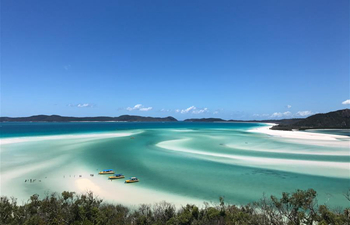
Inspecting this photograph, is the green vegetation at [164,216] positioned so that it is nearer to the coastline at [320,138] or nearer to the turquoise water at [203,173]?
the turquoise water at [203,173]

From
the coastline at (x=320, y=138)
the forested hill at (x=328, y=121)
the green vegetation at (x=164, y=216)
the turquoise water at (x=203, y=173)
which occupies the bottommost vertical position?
the turquoise water at (x=203, y=173)

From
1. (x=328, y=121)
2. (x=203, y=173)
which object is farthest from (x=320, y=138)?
(x=328, y=121)

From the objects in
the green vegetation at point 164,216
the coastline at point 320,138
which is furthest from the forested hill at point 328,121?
the green vegetation at point 164,216

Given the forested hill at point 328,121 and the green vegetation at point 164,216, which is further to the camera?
the forested hill at point 328,121

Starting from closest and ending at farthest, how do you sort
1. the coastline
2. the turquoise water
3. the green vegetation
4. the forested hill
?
the green vegetation
the turquoise water
the coastline
the forested hill

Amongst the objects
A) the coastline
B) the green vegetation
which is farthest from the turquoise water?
the coastline

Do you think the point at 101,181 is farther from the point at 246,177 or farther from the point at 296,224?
the point at 296,224

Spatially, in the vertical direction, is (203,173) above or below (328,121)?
below

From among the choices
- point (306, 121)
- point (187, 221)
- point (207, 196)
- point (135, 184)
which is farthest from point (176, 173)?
point (306, 121)

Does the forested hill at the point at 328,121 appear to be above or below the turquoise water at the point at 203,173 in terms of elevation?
above

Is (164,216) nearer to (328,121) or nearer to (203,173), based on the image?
(203,173)

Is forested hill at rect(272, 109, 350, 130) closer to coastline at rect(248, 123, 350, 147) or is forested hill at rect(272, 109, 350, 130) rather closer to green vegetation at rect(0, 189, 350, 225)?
coastline at rect(248, 123, 350, 147)
